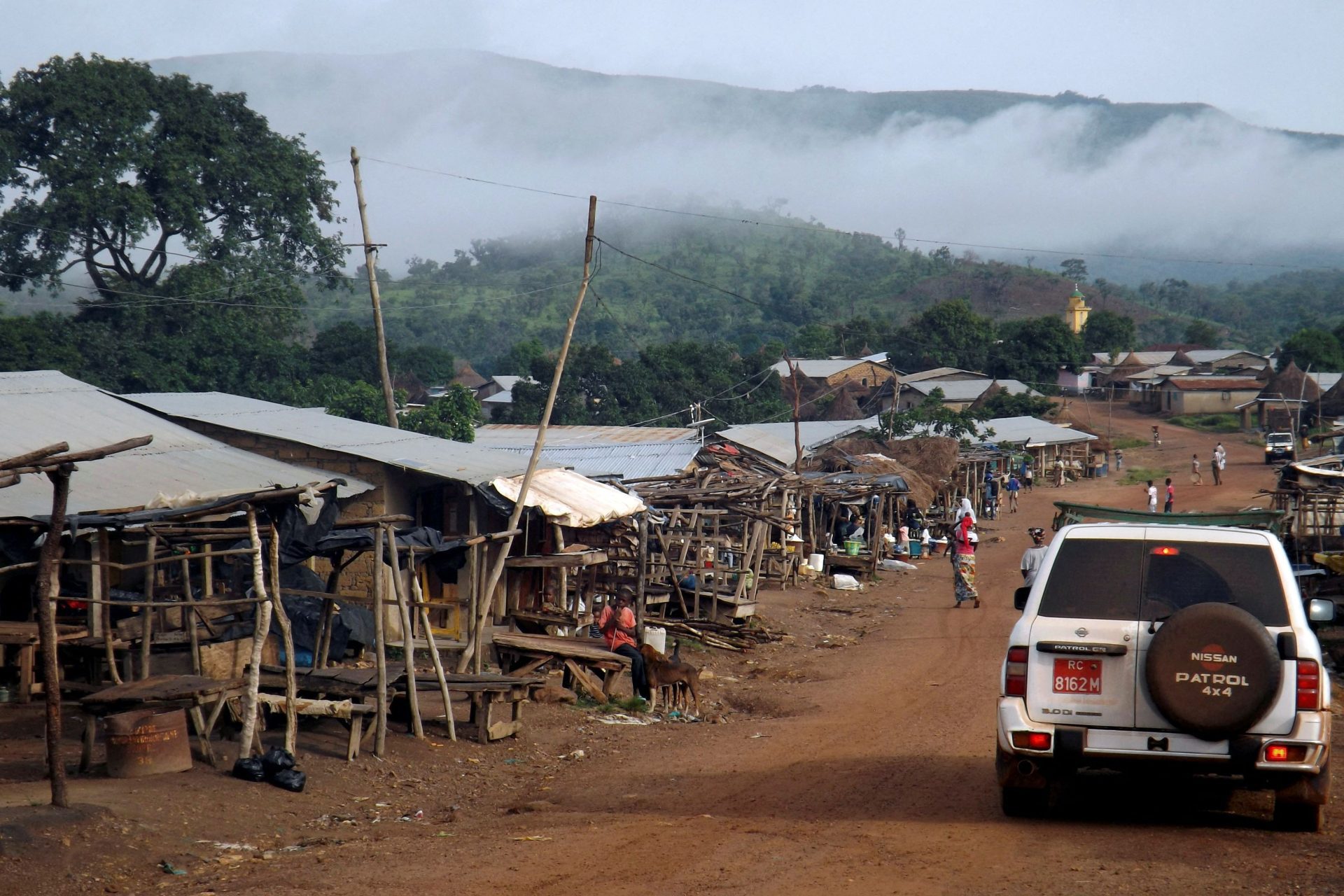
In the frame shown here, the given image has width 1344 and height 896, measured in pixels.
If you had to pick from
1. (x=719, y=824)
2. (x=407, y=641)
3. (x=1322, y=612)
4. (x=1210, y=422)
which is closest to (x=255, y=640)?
(x=407, y=641)

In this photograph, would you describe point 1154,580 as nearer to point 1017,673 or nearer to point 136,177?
Result: point 1017,673

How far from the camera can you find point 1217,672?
654cm

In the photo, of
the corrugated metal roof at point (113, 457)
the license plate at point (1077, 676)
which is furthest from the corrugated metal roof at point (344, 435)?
the license plate at point (1077, 676)

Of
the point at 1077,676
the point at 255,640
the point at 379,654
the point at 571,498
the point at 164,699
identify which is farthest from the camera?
the point at 571,498

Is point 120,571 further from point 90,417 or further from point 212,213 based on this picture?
point 212,213

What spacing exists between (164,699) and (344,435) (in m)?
9.91

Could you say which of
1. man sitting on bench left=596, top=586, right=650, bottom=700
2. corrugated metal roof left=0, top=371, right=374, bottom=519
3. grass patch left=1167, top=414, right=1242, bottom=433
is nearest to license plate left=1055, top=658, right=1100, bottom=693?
man sitting on bench left=596, top=586, right=650, bottom=700

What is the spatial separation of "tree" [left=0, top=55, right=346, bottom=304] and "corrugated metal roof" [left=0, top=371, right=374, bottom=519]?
2768cm

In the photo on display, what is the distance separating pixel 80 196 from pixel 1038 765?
42439 mm

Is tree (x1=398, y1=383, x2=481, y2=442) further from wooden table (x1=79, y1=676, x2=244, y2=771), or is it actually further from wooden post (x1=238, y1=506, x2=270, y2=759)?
wooden post (x1=238, y1=506, x2=270, y2=759)

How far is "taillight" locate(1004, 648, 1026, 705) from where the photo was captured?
6.91 m

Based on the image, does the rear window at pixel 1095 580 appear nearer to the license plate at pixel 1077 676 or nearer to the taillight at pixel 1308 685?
the license plate at pixel 1077 676

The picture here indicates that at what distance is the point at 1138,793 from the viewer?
8.21 metres

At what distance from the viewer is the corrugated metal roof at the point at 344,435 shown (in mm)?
16547
